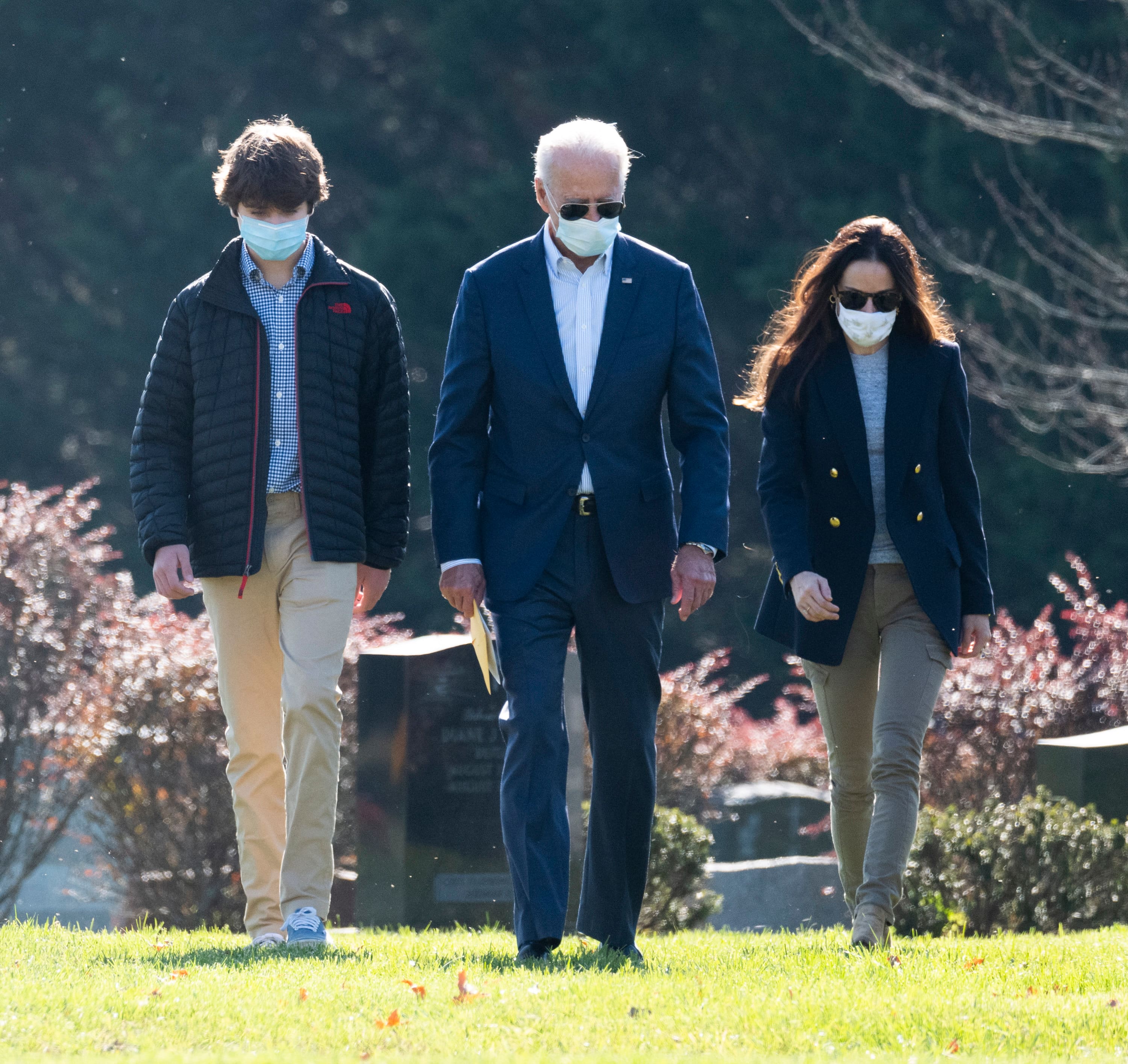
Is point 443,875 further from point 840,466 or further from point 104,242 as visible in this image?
point 104,242

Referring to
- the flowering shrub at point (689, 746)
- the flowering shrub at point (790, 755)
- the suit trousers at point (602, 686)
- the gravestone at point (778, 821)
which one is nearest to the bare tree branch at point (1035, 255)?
the flowering shrub at point (790, 755)

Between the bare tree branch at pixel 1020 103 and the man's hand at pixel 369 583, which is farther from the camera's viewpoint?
the bare tree branch at pixel 1020 103

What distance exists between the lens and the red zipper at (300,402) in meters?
5.14

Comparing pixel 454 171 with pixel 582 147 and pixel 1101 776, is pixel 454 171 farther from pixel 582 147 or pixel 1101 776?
pixel 582 147

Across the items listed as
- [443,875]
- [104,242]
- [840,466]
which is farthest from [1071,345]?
[104,242]

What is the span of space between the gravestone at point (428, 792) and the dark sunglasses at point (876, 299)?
3.64 m

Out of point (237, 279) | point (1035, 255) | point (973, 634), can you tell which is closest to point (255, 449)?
point (237, 279)

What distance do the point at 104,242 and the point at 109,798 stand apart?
18061 mm

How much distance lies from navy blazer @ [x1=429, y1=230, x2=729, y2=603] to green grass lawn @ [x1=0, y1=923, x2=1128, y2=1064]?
1060 mm

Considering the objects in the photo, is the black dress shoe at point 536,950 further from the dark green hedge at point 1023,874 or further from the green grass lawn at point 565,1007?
the dark green hedge at point 1023,874

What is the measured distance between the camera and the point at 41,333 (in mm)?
27281

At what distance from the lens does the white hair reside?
15.8 ft

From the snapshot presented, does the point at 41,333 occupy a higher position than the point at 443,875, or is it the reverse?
the point at 41,333

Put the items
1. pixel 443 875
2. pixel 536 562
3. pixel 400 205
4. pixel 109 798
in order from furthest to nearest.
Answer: pixel 400 205, pixel 109 798, pixel 443 875, pixel 536 562
